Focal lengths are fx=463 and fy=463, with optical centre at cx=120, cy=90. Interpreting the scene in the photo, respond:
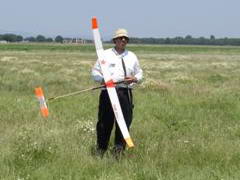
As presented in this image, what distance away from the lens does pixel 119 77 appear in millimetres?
6719

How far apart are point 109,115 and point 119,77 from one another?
25.7 inches

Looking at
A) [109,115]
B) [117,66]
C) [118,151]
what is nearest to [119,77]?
[117,66]

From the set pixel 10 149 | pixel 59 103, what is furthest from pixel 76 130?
pixel 59 103

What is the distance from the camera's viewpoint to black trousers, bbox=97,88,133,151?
A: 688 centimetres

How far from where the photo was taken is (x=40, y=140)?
733 centimetres

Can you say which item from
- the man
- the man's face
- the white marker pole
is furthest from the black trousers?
the man's face

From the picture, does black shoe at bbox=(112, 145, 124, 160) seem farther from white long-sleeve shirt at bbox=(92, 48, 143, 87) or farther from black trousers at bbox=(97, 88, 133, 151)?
white long-sleeve shirt at bbox=(92, 48, 143, 87)

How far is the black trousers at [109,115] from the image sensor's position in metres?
6.88

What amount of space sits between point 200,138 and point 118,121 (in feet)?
7.48

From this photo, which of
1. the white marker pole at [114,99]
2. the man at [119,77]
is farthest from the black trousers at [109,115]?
the white marker pole at [114,99]

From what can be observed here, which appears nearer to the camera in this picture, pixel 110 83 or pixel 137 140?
pixel 110 83

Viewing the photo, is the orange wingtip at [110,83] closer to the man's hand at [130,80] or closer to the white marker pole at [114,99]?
the white marker pole at [114,99]

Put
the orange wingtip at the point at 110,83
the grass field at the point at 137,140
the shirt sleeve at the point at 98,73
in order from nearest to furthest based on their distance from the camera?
1. the grass field at the point at 137,140
2. the orange wingtip at the point at 110,83
3. the shirt sleeve at the point at 98,73

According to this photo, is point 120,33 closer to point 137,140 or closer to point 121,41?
point 121,41
